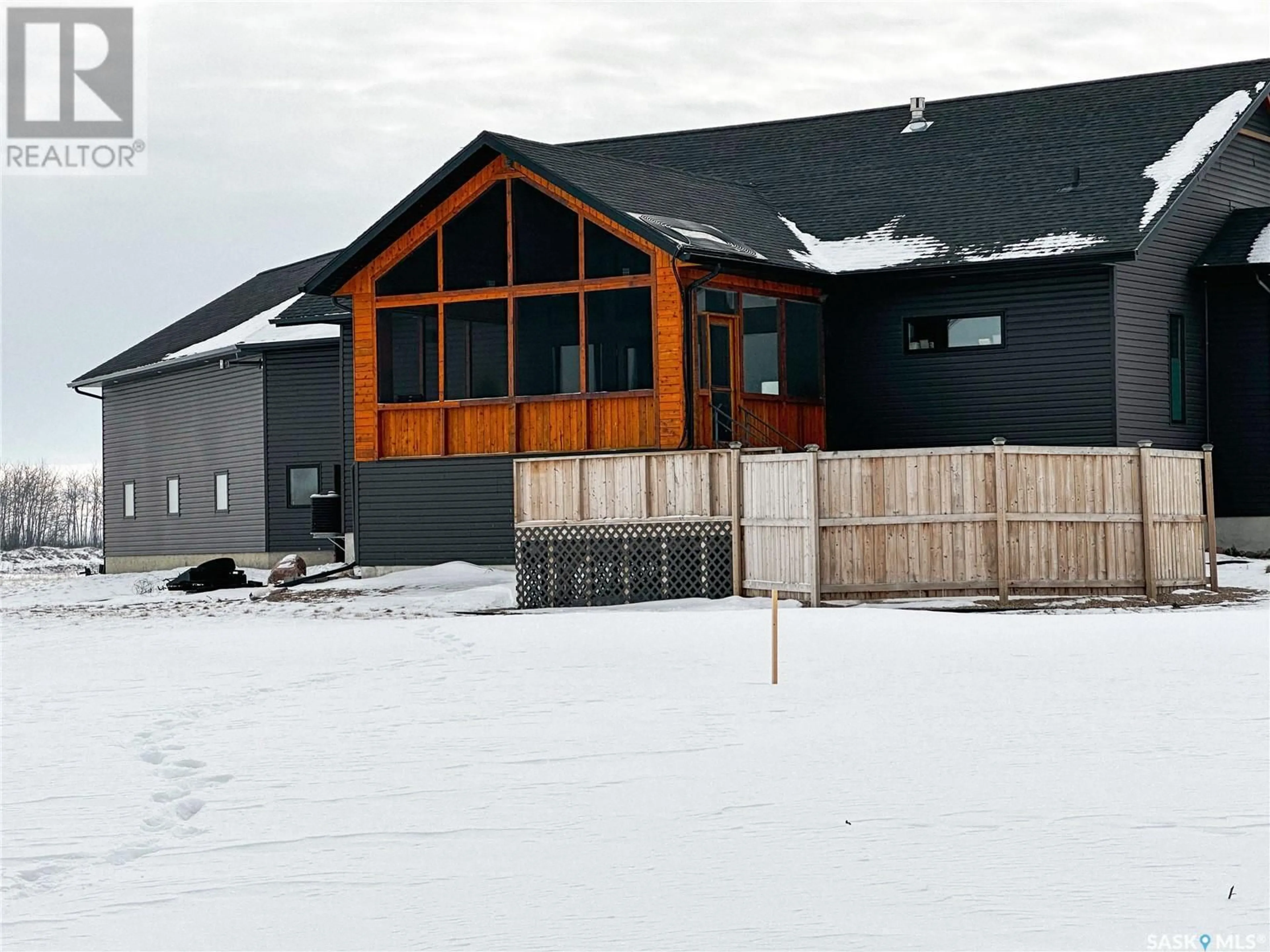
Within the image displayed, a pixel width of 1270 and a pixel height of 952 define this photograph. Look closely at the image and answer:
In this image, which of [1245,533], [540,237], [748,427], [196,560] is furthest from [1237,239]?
[196,560]

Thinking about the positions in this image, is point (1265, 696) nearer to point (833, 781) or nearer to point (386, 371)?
point (833, 781)

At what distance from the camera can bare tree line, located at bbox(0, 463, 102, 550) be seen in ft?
288

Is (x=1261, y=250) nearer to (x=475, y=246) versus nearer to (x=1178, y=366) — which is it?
(x=1178, y=366)

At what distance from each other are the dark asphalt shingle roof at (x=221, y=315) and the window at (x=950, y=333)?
15.9m

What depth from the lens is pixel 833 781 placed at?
31.2 ft

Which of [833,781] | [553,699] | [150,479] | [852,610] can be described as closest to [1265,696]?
[833,781]

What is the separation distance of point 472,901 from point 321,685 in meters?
7.21

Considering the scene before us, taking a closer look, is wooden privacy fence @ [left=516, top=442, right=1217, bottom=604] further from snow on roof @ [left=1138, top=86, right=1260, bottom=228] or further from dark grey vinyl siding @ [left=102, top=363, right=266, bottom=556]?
dark grey vinyl siding @ [left=102, top=363, right=266, bottom=556]

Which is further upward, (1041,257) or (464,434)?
(1041,257)

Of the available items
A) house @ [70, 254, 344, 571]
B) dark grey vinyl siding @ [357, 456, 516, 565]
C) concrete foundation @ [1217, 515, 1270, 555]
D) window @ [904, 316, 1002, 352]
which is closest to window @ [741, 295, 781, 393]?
window @ [904, 316, 1002, 352]

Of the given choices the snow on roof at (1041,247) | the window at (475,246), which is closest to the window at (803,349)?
the snow on roof at (1041,247)

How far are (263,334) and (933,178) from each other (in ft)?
46.6

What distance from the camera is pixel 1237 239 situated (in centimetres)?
2652

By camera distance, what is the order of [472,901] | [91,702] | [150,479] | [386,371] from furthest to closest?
[150,479] < [386,371] < [91,702] < [472,901]
